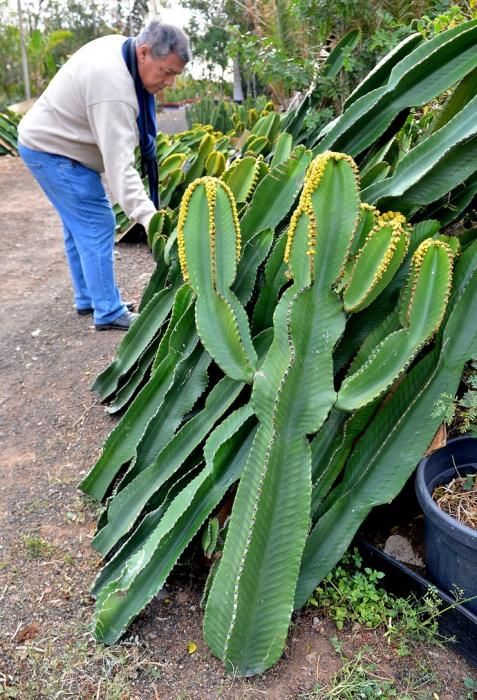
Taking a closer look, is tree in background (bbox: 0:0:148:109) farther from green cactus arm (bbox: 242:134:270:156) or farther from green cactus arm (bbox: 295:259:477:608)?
green cactus arm (bbox: 295:259:477:608)

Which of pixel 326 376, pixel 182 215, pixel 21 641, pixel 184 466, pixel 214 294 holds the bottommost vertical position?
pixel 21 641

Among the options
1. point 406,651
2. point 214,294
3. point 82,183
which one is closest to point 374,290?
point 214,294

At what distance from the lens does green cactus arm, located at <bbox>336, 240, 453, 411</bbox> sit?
1.83m

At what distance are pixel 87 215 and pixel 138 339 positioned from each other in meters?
1.05

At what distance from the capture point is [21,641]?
1873 millimetres

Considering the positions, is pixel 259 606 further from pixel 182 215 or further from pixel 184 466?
pixel 182 215

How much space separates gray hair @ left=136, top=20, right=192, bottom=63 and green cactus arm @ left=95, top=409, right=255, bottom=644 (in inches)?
80.0

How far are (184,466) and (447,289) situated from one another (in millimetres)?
1046

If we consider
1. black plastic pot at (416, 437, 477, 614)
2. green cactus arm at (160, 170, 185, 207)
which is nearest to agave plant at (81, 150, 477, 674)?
black plastic pot at (416, 437, 477, 614)

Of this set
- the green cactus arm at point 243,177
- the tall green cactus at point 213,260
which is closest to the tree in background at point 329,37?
the green cactus arm at point 243,177

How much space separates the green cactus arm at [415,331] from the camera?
1831mm

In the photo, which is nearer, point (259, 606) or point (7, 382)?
point (259, 606)

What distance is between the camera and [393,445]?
1.92 m

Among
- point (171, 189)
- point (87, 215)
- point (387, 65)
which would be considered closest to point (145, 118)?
point (87, 215)
